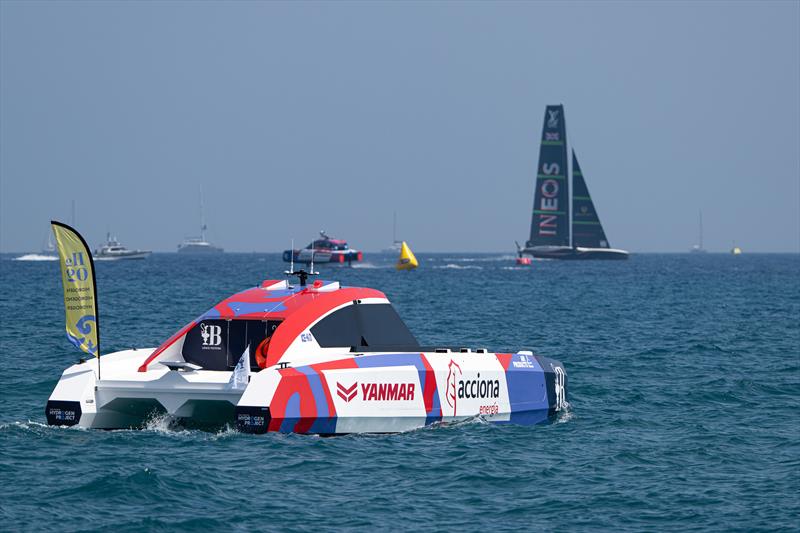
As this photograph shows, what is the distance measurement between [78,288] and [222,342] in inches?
87.5

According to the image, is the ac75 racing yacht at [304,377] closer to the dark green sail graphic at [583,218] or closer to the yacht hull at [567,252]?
the yacht hull at [567,252]

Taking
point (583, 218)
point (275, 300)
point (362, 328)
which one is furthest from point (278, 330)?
point (583, 218)

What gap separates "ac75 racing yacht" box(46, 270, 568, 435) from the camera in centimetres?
1391

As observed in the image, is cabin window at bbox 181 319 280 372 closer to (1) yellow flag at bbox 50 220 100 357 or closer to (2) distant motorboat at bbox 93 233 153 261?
(1) yellow flag at bbox 50 220 100 357

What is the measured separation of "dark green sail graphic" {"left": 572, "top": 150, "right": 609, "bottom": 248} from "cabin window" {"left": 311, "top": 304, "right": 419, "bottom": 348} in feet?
430

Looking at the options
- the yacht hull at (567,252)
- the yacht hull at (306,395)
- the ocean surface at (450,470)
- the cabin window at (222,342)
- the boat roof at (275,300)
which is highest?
the yacht hull at (567,252)

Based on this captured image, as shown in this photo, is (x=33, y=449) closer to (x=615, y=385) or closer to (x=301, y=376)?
(x=301, y=376)

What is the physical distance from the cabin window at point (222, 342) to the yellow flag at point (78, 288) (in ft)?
5.46

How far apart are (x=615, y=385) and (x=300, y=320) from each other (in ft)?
29.0

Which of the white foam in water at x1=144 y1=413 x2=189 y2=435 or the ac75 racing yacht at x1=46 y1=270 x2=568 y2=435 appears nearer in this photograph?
the ac75 racing yacht at x1=46 y1=270 x2=568 y2=435

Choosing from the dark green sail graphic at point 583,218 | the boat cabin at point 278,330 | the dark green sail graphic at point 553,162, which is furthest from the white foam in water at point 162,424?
the dark green sail graphic at point 583,218

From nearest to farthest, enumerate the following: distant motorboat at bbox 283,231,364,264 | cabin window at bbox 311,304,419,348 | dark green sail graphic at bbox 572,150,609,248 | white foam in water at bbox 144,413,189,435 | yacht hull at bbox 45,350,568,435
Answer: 1. yacht hull at bbox 45,350,568,435
2. white foam in water at bbox 144,413,189,435
3. cabin window at bbox 311,304,419,348
4. distant motorboat at bbox 283,231,364,264
5. dark green sail graphic at bbox 572,150,609,248

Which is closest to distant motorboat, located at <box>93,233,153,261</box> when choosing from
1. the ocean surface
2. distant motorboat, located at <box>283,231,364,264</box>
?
distant motorboat, located at <box>283,231,364,264</box>

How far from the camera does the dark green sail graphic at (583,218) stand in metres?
146
